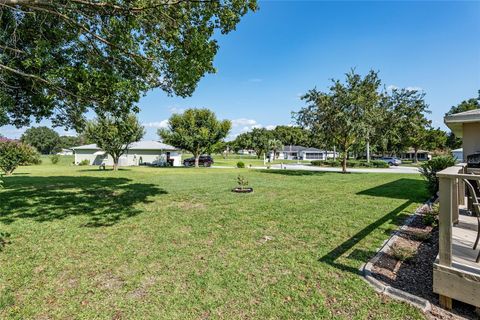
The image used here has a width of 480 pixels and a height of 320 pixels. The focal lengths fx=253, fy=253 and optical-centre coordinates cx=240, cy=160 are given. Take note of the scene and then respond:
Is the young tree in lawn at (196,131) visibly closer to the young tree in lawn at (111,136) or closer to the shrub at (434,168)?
the young tree in lawn at (111,136)

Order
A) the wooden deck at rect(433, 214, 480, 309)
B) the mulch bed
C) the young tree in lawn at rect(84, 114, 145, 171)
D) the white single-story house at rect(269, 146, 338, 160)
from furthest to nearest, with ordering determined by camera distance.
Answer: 1. the white single-story house at rect(269, 146, 338, 160)
2. the young tree in lawn at rect(84, 114, 145, 171)
3. the mulch bed
4. the wooden deck at rect(433, 214, 480, 309)

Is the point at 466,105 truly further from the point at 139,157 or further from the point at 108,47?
the point at 108,47

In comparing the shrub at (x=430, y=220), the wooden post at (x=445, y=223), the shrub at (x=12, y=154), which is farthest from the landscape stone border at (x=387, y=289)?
the shrub at (x=12, y=154)

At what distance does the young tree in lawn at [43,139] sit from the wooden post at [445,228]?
106m

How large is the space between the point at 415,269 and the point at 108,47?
8.11m

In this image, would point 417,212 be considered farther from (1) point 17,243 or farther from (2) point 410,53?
(1) point 17,243

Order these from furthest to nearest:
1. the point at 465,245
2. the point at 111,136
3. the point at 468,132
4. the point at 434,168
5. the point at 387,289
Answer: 1. the point at 111,136
2. the point at 434,168
3. the point at 468,132
4. the point at 465,245
5. the point at 387,289

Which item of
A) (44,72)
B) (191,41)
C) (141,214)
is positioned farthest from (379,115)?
(44,72)

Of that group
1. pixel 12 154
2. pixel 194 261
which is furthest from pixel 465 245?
pixel 12 154

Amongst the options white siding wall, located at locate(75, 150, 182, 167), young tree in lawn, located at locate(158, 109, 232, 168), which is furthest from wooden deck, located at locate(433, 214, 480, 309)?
white siding wall, located at locate(75, 150, 182, 167)

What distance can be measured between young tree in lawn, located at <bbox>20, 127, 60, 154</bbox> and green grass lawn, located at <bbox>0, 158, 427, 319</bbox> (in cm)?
9894

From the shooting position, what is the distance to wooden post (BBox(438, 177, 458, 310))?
2.63 m

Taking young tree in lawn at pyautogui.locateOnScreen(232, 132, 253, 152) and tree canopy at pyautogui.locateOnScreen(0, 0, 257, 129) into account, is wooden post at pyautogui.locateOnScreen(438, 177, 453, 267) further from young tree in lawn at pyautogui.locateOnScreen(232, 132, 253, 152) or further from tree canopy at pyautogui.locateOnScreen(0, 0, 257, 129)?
young tree in lawn at pyautogui.locateOnScreen(232, 132, 253, 152)

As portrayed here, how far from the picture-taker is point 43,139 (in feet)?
287
